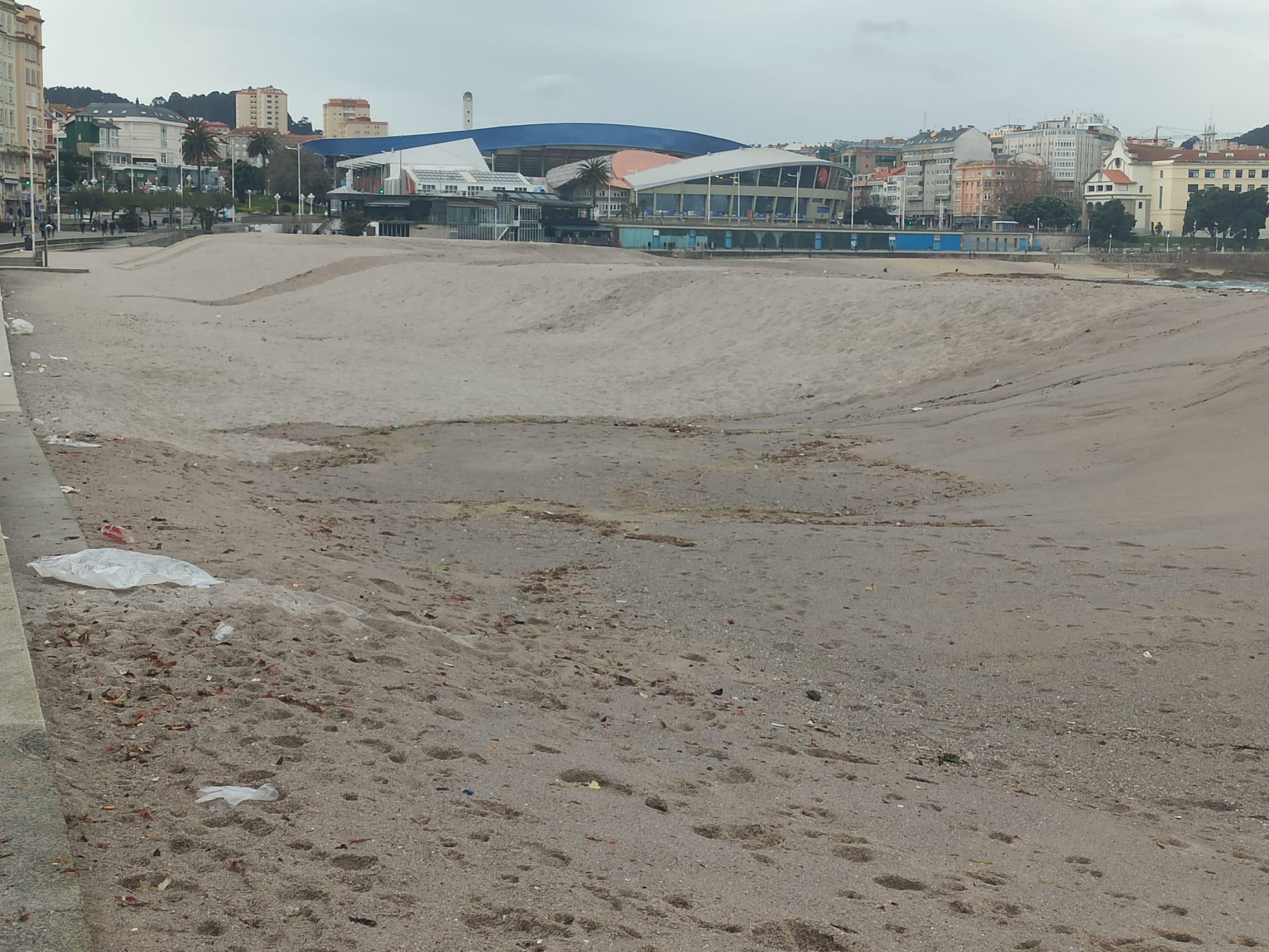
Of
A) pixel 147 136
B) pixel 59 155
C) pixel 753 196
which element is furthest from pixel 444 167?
pixel 147 136

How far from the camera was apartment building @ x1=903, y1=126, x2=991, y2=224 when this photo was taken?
155750 millimetres

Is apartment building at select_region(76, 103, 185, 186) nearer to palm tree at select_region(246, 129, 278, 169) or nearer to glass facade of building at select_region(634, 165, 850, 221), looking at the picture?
palm tree at select_region(246, 129, 278, 169)

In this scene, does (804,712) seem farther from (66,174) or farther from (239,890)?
(66,174)

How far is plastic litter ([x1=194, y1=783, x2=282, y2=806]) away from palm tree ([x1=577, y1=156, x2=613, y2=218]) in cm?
10408

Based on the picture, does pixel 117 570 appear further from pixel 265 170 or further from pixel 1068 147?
pixel 1068 147

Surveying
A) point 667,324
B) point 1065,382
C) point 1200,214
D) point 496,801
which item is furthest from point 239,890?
point 1200,214

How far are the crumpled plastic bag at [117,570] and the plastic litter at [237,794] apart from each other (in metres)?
2.58

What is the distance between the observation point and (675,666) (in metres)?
6.92

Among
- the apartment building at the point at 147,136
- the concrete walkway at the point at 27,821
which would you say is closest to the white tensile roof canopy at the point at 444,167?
the apartment building at the point at 147,136

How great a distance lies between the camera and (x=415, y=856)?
385 centimetres

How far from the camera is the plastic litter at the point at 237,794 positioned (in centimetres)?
414

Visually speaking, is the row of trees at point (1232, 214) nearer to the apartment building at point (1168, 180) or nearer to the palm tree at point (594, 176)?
the apartment building at point (1168, 180)

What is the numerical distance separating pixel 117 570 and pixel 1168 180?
121m

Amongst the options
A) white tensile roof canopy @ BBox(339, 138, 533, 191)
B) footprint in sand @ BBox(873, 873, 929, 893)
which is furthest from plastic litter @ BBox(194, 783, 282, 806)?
white tensile roof canopy @ BBox(339, 138, 533, 191)
